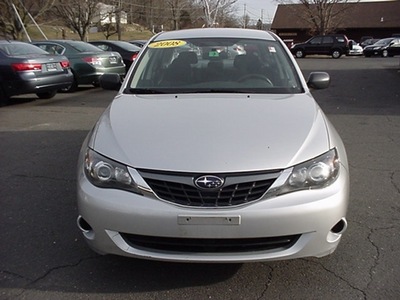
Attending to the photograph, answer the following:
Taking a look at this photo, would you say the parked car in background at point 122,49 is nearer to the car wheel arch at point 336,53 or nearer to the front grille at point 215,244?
the front grille at point 215,244

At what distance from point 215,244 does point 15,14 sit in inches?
1062

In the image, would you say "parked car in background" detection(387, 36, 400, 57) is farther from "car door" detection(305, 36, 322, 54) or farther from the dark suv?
"car door" detection(305, 36, 322, 54)

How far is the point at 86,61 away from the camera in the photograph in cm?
1085

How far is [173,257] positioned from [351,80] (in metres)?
13.1

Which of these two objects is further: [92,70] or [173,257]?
[92,70]

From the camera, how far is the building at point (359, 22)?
4684cm

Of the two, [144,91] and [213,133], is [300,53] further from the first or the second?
[213,133]

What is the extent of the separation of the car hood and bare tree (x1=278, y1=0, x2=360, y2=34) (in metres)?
39.9

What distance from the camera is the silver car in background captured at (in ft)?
7.20

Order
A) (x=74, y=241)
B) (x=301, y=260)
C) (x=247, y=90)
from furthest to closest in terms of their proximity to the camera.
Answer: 1. (x=247, y=90)
2. (x=74, y=241)
3. (x=301, y=260)

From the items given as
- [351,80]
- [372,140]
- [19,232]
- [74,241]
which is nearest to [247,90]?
[74,241]

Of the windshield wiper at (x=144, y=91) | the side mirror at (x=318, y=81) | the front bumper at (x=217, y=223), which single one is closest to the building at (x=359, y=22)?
the side mirror at (x=318, y=81)

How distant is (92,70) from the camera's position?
35.8 ft

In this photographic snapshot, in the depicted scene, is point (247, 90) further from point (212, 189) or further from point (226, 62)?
point (212, 189)
